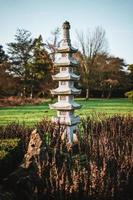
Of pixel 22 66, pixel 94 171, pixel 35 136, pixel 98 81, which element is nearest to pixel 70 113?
pixel 35 136

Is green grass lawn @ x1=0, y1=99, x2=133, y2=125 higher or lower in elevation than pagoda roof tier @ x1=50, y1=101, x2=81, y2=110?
lower

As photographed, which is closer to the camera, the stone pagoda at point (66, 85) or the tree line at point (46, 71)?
the stone pagoda at point (66, 85)

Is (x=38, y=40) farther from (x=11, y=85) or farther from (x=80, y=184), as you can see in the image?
(x=80, y=184)

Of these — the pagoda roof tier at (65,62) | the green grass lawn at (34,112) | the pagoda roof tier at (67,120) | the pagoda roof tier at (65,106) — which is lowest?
the green grass lawn at (34,112)

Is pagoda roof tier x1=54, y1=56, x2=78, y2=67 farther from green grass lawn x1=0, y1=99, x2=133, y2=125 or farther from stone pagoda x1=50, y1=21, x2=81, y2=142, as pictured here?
green grass lawn x1=0, y1=99, x2=133, y2=125

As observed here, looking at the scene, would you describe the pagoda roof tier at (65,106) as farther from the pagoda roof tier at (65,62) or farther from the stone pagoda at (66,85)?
the pagoda roof tier at (65,62)

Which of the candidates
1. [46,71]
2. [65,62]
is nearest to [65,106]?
[65,62]

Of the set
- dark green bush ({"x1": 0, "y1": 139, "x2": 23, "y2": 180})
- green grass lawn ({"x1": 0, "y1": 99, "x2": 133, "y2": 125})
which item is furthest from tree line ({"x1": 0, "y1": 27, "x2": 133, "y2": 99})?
dark green bush ({"x1": 0, "y1": 139, "x2": 23, "y2": 180})

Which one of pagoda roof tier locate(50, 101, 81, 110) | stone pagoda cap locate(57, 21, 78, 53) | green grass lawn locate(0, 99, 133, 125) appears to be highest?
stone pagoda cap locate(57, 21, 78, 53)

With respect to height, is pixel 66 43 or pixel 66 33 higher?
pixel 66 33

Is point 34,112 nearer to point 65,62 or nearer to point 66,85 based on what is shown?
point 66,85

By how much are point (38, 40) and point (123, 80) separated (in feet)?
61.1

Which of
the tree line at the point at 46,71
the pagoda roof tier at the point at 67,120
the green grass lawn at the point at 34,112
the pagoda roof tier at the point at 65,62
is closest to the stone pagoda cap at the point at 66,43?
the pagoda roof tier at the point at 65,62

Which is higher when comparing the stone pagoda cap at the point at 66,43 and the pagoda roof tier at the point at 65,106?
the stone pagoda cap at the point at 66,43
